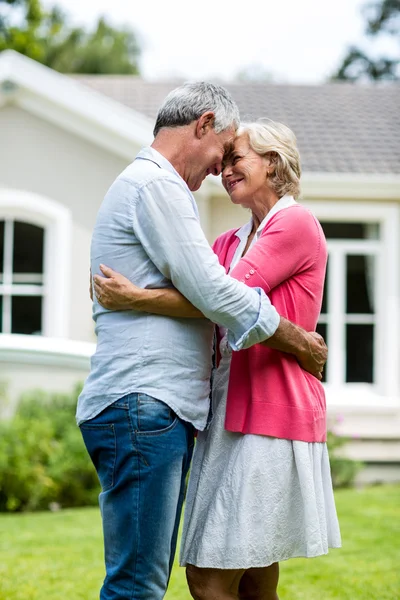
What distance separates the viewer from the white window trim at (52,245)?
9.98 meters

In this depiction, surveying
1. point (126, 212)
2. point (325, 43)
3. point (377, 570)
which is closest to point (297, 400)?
point (126, 212)

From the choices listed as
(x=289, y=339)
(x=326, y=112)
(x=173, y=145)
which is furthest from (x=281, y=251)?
(x=326, y=112)

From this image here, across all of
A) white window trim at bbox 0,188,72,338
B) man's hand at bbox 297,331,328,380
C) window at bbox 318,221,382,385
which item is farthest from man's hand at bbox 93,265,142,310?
window at bbox 318,221,382,385

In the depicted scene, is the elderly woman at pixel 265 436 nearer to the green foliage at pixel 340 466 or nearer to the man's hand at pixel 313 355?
the man's hand at pixel 313 355

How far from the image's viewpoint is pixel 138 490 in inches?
116

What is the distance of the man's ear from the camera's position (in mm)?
3102

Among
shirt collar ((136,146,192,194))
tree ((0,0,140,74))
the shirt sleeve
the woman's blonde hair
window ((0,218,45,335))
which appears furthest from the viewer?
tree ((0,0,140,74))

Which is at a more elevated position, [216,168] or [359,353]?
[216,168]

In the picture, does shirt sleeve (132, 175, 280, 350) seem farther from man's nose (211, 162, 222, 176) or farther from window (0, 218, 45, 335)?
window (0, 218, 45, 335)

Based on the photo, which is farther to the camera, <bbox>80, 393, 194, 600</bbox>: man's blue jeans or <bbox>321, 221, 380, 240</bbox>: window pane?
<bbox>321, 221, 380, 240</bbox>: window pane

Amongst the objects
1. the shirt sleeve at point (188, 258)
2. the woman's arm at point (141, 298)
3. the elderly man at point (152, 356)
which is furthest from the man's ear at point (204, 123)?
the woman's arm at point (141, 298)

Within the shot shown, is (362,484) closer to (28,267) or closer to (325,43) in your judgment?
(28,267)

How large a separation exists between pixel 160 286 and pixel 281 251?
0.48m

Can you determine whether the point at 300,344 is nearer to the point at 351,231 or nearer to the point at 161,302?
the point at 161,302
